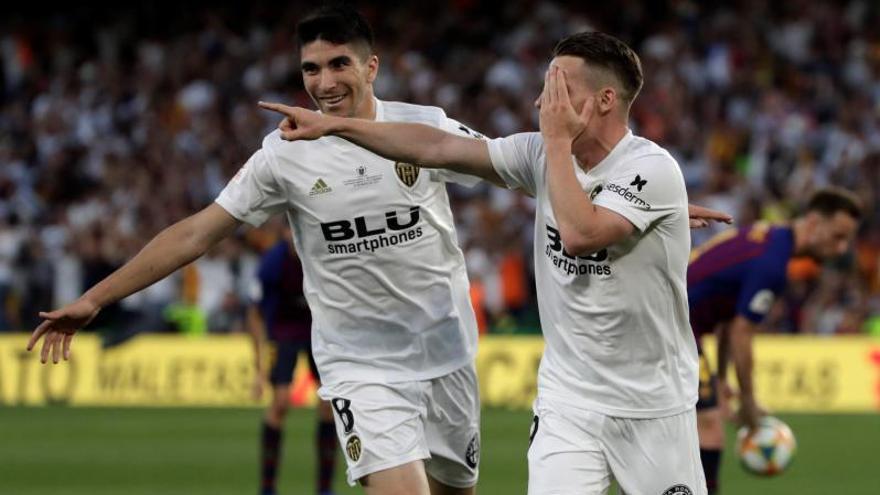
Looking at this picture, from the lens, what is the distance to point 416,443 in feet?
21.9

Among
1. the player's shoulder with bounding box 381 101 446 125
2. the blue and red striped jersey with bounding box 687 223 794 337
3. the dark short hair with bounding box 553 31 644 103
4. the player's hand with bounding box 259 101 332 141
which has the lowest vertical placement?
the blue and red striped jersey with bounding box 687 223 794 337

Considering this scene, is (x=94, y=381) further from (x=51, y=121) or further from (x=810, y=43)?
(x=810, y=43)

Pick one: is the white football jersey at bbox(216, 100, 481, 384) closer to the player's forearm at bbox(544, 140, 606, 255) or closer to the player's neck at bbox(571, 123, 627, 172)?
the player's neck at bbox(571, 123, 627, 172)

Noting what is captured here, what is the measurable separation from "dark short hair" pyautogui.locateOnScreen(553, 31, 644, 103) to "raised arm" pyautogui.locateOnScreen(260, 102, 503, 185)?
1.52 feet

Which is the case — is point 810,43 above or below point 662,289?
above

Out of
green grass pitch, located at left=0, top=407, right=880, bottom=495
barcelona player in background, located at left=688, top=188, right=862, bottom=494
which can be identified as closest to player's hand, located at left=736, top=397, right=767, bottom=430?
barcelona player in background, located at left=688, top=188, right=862, bottom=494

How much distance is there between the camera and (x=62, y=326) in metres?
6.07

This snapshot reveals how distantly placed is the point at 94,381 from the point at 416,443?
13234 millimetres

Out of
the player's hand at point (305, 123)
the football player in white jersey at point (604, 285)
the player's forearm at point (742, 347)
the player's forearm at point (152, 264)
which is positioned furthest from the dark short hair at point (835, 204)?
the player's hand at point (305, 123)

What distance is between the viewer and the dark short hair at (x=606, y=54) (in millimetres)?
5609

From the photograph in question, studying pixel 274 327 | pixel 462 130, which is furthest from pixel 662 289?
pixel 274 327

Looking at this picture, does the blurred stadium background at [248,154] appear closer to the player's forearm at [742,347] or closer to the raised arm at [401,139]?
the player's forearm at [742,347]

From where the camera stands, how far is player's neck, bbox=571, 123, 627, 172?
5.73m

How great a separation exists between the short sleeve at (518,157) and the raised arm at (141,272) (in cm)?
127
